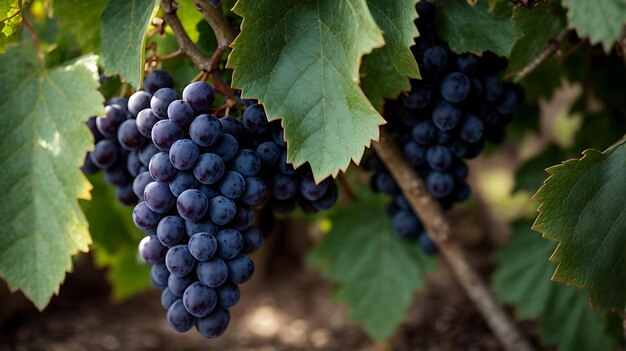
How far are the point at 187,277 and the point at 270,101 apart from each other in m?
0.29

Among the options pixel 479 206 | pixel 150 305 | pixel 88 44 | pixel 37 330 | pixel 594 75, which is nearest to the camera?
pixel 88 44

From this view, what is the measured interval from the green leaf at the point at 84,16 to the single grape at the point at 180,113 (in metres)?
0.32

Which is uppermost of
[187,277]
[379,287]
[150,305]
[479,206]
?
[187,277]

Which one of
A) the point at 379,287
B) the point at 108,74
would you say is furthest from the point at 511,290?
the point at 108,74

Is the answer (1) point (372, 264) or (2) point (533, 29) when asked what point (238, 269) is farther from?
(1) point (372, 264)

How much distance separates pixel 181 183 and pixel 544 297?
40.6 inches

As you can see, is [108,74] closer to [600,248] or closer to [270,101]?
[270,101]

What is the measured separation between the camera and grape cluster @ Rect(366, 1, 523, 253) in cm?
111

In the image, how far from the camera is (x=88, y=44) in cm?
124

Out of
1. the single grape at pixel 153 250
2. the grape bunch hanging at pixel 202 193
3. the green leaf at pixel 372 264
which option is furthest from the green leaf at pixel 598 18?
the green leaf at pixel 372 264

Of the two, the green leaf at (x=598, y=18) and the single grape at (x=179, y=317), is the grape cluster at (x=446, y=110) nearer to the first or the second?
the green leaf at (x=598, y=18)

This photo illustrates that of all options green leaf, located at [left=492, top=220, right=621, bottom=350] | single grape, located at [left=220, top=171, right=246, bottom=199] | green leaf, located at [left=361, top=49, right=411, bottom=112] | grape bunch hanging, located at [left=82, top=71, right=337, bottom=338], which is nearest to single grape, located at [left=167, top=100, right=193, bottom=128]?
grape bunch hanging, located at [left=82, top=71, right=337, bottom=338]

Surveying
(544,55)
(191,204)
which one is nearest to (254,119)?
(191,204)

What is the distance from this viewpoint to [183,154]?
945 millimetres
